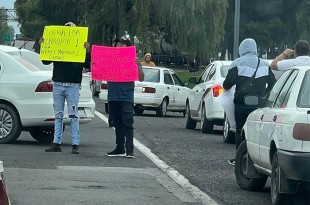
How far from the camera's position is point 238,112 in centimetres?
1299

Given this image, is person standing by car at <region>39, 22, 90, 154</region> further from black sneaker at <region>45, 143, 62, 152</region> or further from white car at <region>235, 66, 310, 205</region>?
white car at <region>235, 66, 310, 205</region>

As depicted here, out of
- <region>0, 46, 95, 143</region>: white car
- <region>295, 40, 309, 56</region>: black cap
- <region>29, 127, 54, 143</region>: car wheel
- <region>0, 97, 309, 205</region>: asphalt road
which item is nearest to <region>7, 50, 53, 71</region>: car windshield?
<region>0, 46, 95, 143</region>: white car

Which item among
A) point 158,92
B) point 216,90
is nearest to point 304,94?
point 216,90

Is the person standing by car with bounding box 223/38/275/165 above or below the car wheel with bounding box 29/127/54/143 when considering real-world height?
above

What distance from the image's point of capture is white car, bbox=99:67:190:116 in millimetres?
27328

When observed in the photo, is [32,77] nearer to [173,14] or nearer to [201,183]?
[201,183]

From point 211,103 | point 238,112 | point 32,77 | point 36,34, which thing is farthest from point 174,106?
point 36,34

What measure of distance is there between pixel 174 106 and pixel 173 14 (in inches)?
619

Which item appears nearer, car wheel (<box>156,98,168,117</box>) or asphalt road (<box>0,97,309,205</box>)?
asphalt road (<box>0,97,309,205</box>)

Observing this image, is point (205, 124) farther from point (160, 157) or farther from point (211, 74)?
point (160, 157)

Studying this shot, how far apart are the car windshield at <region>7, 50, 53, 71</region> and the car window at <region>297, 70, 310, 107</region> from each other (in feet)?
24.7

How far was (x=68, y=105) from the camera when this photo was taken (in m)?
14.3

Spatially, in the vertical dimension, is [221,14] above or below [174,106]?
above

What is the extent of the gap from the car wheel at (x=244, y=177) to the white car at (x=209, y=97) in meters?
7.42
